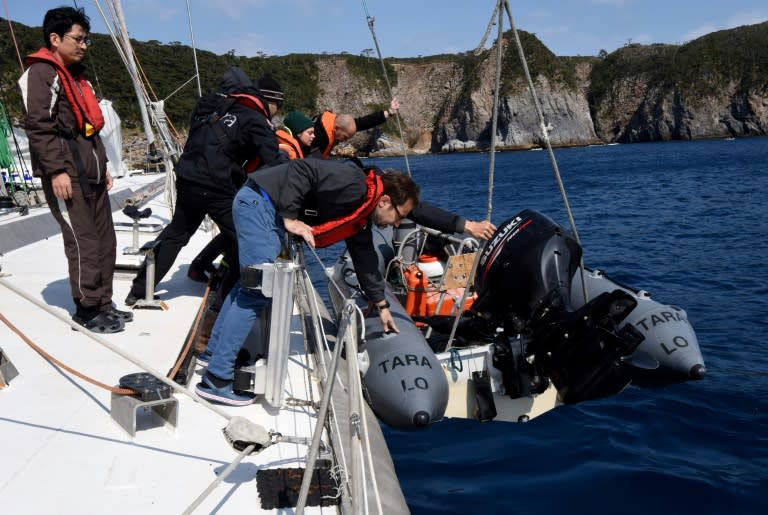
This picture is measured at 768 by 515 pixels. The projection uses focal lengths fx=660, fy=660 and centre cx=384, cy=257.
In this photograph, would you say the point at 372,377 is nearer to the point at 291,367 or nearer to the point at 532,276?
the point at 291,367

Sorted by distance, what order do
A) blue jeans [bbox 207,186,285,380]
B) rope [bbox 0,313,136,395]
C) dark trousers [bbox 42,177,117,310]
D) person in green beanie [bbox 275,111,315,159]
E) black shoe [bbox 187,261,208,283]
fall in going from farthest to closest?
black shoe [bbox 187,261,208,283], person in green beanie [bbox 275,111,315,159], dark trousers [bbox 42,177,117,310], blue jeans [bbox 207,186,285,380], rope [bbox 0,313,136,395]

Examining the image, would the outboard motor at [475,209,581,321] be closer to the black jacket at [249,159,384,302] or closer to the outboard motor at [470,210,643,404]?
the outboard motor at [470,210,643,404]

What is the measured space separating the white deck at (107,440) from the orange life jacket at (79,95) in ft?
4.57

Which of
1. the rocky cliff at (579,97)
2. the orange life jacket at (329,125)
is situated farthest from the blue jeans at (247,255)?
the rocky cliff at (579,97)

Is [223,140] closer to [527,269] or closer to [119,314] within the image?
[119,314]

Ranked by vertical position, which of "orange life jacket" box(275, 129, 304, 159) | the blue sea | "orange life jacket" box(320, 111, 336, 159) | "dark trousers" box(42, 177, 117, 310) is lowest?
the blue sea

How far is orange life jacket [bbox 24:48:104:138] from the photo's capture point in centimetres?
396

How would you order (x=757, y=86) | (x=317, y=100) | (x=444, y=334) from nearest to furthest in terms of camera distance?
(x=444, y=334) → (x=757, y=86) → (x=317, y=100)

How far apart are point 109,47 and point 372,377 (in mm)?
65862

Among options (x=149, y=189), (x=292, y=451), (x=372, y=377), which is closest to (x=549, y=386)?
(x=372, y=377)

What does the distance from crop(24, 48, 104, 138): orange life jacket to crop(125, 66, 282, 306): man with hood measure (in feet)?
1.96

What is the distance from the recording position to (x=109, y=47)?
61.8 meters

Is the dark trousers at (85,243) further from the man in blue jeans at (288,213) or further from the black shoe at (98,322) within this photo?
the man in blue jeans at (288,213)

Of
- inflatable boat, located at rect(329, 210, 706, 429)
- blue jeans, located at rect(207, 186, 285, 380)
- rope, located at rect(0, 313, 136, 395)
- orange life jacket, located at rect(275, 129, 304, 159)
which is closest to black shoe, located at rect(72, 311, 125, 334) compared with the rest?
rope, located at rect(0, 313, 136, 395)
